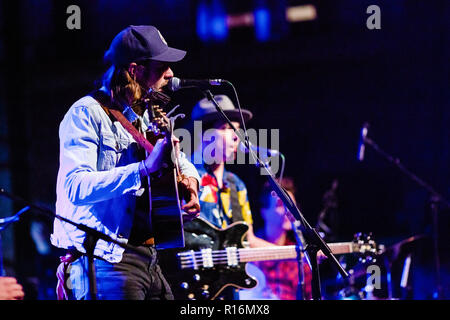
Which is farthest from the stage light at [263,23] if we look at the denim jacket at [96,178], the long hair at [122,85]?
the denim jacket at [96,178]

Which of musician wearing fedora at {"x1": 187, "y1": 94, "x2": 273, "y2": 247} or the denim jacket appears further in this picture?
musician wearing fedora at {"x1": 187, "y1": 94, "x2": 273, "y2": 247}

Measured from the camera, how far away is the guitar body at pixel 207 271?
4.61m

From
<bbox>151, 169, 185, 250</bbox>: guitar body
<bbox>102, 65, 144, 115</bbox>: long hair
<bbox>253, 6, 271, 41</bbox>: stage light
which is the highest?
<bbox>253, 6, 271, 41</bbox>: stage light

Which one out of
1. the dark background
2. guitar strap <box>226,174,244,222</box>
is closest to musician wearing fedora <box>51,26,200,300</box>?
guitar strap <box>226,174,244,222</box>

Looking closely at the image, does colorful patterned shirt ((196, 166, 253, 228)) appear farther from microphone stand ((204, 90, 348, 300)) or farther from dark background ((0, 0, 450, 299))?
dark background ((0, 0, 450, 299))

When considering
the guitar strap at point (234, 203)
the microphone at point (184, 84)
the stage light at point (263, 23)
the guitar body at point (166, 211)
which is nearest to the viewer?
the guitar body at point (166, 211)

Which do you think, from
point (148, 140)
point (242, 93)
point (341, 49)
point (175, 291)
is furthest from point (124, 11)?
point (148, 140)

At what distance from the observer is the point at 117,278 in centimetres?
290

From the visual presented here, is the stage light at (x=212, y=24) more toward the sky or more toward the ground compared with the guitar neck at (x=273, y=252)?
more toward the sky

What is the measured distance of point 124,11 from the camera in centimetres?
945

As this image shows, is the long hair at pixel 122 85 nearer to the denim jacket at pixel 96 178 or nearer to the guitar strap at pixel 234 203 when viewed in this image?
the denim jacket at pixel 96 178

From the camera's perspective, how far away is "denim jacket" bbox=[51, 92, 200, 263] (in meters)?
2.82

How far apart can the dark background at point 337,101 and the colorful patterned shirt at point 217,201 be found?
9.70 feet

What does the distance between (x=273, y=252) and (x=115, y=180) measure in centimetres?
267
